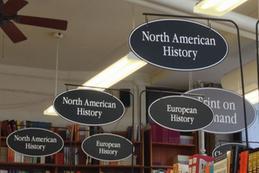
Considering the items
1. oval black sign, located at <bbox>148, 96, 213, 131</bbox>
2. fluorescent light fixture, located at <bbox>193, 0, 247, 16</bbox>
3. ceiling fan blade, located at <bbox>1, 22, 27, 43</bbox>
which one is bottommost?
oval black sign, located at <bbox>148, 96, 213, 131</bbox>

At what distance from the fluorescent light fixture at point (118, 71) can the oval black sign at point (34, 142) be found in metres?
0.85

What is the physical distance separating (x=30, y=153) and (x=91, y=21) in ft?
6.07

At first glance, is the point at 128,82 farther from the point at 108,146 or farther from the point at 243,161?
the point at 243,161

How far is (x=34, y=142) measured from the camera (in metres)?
6.39

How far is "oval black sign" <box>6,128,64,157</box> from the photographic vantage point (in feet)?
20.7

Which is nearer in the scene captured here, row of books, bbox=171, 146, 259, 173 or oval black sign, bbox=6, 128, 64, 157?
row of books, bbox=171, 146, 259, 173

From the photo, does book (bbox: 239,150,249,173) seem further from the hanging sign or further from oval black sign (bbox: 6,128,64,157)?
oval black sign (bbox: 6,128,64,157)

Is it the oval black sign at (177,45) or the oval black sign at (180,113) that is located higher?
the oval black sign at (177,45)

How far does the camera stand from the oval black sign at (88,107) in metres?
5.30

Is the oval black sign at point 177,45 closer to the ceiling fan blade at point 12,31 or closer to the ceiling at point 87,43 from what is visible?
the ceiling fan blade at point 12,31

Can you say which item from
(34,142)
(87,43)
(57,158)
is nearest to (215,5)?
(34,142)

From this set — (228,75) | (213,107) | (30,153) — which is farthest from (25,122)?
(213,107)

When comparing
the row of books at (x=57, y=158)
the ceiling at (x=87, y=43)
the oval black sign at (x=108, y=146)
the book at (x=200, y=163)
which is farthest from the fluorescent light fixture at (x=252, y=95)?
the book at (x=200, y=163)

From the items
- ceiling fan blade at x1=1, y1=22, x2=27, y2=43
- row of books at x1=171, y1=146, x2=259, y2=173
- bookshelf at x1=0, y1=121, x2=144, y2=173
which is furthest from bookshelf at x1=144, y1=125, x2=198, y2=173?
row of books at x1=171, y1=146, x2=259, y2=173
